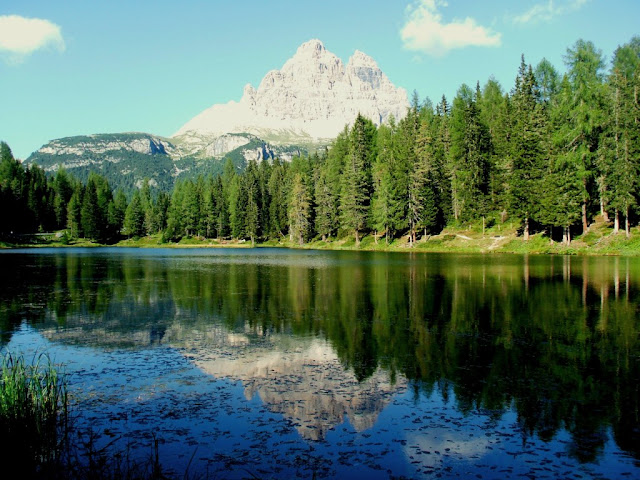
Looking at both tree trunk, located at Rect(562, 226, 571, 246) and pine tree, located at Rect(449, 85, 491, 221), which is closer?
tree trunk, located at Rect(562, 226, 571, 246)

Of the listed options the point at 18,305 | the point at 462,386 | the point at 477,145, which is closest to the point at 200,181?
the point at 477,145

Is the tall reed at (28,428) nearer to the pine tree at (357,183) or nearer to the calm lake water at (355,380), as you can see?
the calm lake water at (355,380)

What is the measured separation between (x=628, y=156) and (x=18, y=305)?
68547 millimetres

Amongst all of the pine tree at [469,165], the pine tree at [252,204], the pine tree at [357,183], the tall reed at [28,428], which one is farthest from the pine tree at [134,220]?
the tall reed at [28,428]

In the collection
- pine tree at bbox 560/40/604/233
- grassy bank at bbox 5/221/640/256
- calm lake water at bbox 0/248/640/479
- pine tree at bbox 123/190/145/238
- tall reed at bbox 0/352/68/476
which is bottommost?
calm lake water at bbox 0/248/640/479

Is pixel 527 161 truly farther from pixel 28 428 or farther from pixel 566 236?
pixel 28 428

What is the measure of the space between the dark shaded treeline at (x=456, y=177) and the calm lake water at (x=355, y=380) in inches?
1787

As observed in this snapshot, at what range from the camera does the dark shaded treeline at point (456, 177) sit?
65.9m

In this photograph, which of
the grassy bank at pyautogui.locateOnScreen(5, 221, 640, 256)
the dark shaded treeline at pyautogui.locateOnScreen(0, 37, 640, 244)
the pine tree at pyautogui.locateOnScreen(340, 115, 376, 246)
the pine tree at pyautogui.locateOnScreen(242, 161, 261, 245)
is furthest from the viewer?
the pine tree at pyautogui.locateOnScreen(242, 161, 261, 245)

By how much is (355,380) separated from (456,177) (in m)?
83.2

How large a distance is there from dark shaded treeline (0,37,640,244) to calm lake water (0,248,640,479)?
45.4 m

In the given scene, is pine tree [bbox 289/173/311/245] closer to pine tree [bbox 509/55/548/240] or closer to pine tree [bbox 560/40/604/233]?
pine tree [bbox 509/55/548/240]

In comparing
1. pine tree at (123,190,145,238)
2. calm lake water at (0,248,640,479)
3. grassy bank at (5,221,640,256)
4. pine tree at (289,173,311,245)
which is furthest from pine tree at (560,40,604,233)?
pine tree at (123,190,145,238)

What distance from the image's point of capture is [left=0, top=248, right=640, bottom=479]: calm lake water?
9.05 meters
